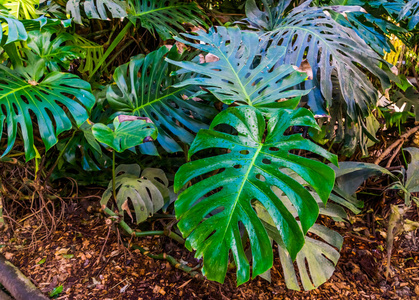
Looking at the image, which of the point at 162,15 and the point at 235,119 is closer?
the point at 235,119

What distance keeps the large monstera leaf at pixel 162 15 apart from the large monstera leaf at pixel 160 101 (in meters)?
0.34

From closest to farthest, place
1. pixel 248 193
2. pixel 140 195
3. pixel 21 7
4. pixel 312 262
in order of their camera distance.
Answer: pixel 248 193 → pixel 312 262 → pixel 140 195 → pixel 21 7

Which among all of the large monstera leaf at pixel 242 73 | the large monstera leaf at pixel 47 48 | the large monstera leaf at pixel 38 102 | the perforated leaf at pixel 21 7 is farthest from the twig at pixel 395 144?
the perforated leaf at pixel 21 7

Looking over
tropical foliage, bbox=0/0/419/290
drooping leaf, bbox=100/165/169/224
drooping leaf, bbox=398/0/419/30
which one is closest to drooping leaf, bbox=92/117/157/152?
tropical foliage, bbox=0/0/419/290

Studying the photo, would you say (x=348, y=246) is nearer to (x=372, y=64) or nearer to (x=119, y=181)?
(x=372, y=64)

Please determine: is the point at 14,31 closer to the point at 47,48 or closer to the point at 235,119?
the point at 47,48

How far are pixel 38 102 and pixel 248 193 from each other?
817mm

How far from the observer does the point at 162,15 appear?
1658 mm

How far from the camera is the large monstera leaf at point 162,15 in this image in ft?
5.09

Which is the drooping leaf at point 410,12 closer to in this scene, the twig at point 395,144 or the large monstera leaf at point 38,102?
the twig at point 395,144

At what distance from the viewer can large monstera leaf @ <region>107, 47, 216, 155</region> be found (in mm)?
1189

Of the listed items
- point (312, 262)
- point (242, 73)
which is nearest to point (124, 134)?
point (242, 73)

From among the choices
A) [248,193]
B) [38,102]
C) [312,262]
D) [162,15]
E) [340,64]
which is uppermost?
[162,15]

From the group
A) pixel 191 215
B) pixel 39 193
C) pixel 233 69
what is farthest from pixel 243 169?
pixel 39 193
